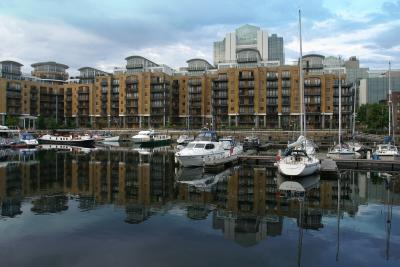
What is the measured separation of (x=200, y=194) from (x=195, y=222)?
732 centimetres

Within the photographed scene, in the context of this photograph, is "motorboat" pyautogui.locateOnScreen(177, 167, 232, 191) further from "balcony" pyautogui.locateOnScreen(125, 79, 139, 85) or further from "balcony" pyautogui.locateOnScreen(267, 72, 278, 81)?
"balcony" pyautogui.locateOnScreen(125, 79, 139, 85)

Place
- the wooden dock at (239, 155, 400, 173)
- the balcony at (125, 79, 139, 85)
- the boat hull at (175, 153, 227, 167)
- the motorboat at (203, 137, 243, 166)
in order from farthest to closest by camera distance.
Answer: the balcony at (125, 79, 139, 85) → the wooden dock at (239, 155, 400, 173) → the motorboat at (203, 137, 243, 166) → the boat hull at (175, 153, 227, 167)

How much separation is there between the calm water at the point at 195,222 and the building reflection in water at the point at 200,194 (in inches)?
2.8

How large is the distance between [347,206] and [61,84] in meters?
150

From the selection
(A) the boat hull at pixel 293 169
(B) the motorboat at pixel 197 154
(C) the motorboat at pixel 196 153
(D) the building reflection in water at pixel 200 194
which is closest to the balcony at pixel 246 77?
(C) the motorboat at pixel 196 153

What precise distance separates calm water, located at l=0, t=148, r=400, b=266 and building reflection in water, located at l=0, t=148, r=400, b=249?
0.07 meters

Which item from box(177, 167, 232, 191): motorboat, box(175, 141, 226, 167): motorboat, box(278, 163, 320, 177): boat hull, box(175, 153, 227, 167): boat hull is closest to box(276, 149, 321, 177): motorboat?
box(278, 163, 320, 177): boat hull

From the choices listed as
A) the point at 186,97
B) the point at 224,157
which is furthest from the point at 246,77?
the point at 224,157

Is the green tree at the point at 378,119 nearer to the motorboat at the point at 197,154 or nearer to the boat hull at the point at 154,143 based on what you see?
the boat hull at the point at 154,143

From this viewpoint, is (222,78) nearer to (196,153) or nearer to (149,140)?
(149,140)

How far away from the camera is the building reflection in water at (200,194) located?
20.5 metres

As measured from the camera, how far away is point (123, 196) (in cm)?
2617

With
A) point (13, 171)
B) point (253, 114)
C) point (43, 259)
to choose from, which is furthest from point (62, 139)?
point (43, 259)

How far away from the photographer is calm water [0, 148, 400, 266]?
14.6 m
